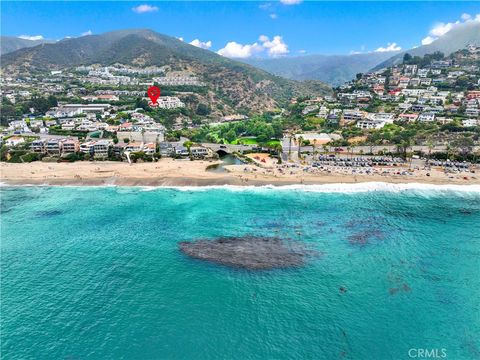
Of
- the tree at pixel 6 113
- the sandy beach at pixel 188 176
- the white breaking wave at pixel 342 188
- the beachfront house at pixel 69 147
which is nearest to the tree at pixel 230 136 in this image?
the sandy beach at pixel 188 176

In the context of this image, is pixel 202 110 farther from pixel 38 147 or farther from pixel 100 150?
pixel 38 147

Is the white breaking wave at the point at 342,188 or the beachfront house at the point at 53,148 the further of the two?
the beachfront house at the point at 53,148

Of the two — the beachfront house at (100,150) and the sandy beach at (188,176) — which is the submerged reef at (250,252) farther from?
the beachfront house at (100,150)

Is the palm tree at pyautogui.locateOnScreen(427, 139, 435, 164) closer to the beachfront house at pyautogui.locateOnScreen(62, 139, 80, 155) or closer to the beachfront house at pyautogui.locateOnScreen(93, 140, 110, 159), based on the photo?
the beachfront house at pyautogui.locateOnScreen(93, 140, 110, 159)

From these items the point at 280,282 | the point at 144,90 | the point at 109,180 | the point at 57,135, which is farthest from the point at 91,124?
the point at 280,282

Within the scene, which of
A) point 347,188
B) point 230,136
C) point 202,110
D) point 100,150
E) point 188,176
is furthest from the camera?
point 202,110

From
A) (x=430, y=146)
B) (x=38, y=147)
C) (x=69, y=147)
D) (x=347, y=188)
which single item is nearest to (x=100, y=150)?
(x=69, y=147)
